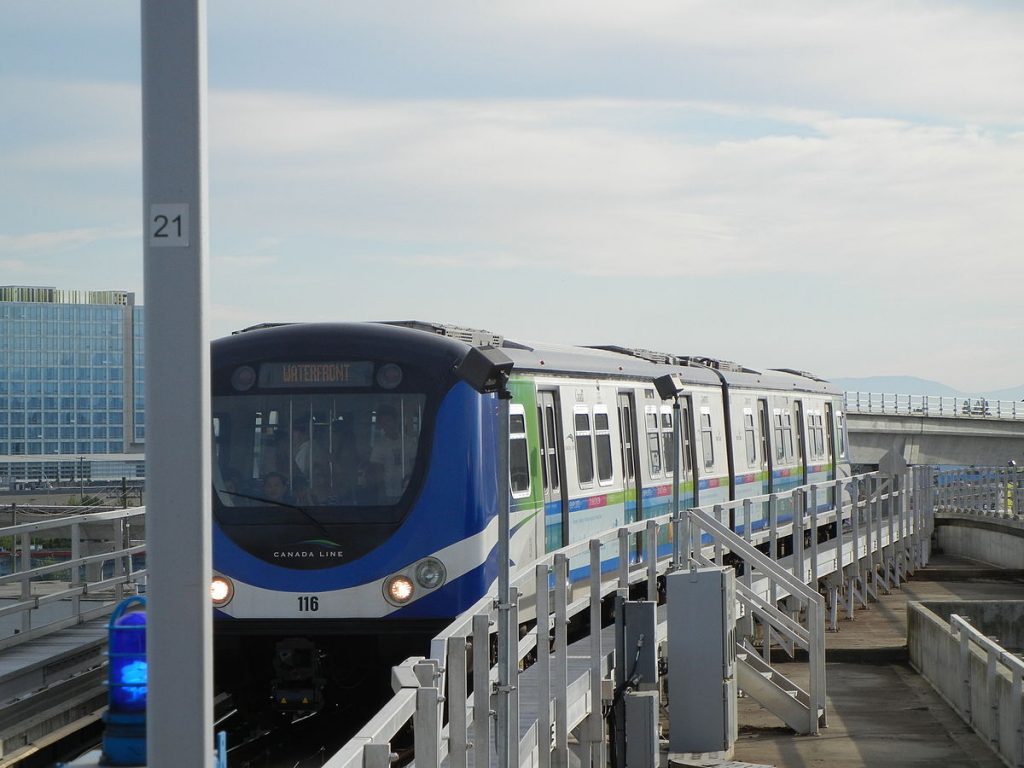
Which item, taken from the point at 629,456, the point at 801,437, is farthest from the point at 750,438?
the point at 629,456

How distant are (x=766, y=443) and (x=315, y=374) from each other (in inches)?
576

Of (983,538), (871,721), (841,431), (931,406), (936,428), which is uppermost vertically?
(931,406)

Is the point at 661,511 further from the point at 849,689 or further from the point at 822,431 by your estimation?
the point at 822,431

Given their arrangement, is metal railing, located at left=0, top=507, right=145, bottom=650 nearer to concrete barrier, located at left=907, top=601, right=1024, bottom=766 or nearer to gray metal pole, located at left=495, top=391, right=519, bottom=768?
gray metal pole, located at left=495, top=391, right=519, bottom=768

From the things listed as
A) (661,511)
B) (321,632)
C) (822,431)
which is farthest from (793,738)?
(822,431)

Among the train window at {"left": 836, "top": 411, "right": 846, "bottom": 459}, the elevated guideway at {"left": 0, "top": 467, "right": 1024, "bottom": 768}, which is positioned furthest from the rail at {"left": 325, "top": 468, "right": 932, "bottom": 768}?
the train window at {"left": 836, "top": 411, "right": 846, "bottom": 459}

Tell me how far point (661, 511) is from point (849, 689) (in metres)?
3.13

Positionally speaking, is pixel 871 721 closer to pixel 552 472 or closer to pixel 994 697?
pixel 994 697

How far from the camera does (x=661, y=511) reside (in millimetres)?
19062

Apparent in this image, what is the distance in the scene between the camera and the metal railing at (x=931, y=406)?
241 feet

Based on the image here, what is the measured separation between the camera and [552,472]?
14836mm

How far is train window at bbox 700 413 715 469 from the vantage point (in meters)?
21.4

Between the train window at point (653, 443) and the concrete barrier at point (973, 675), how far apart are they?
12.3ft

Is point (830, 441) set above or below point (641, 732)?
above
